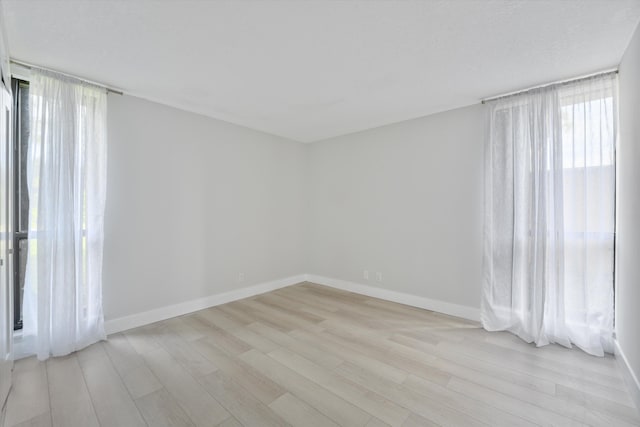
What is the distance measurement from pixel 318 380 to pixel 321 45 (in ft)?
8.85

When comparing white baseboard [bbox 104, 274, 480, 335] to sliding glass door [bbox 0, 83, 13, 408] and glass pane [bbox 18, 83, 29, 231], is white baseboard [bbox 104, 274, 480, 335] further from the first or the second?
glass pane [bbox 18, 83, 29, 231]

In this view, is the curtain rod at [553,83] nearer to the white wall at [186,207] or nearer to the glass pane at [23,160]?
the white wall at [186,207]

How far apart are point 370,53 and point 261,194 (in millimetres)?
2849

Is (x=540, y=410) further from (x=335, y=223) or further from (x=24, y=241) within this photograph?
(x=24, y=241)

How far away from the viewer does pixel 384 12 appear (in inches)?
72.1

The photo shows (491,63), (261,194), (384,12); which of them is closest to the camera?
(384,12)

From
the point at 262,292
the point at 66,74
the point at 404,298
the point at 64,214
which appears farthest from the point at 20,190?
the point at 404,298

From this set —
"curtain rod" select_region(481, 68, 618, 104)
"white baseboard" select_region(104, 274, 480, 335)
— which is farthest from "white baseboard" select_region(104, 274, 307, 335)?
"curtain rod" select_region(481, 68, 618, 104)

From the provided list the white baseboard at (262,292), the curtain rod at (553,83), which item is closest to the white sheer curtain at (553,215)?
the curtain rod at (553,83)

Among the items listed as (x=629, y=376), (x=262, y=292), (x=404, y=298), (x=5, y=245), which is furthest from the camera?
(x=262, y=292)

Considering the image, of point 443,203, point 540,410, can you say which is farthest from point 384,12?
point 540,410

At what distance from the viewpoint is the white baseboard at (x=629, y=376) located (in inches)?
75.3

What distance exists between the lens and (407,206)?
4004mm

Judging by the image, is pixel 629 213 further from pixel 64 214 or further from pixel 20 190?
pixel 20 190
